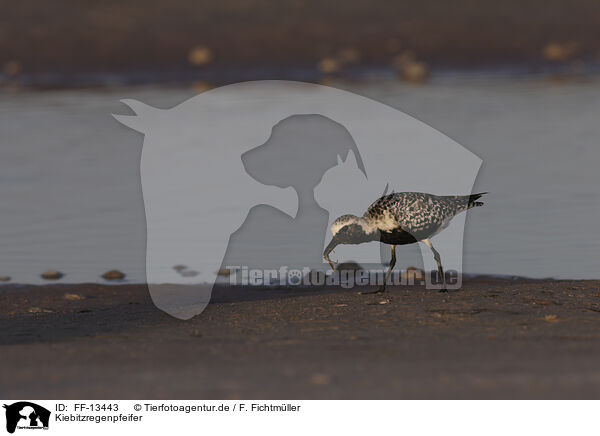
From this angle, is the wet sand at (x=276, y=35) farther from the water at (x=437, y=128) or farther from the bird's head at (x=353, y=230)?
the bird's head at (x=353, y=230)

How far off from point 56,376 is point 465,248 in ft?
19.6

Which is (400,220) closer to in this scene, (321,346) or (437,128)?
(321,346)

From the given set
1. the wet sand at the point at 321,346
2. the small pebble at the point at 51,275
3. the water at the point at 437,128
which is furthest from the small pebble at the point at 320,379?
the small pebble at the point at 51,275

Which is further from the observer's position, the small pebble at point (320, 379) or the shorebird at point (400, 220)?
the shorebird at point (400, 220)

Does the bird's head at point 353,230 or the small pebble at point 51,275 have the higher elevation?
the bird's head at point 353,230

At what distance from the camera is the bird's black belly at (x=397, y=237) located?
8.94 m

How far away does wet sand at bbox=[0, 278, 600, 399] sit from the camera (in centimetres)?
588

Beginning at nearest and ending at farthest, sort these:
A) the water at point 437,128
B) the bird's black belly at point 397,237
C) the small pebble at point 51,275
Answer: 1. the bird's black belly at point 397,237
2. the small pebble at point 51,275
3. the water at point 437,128

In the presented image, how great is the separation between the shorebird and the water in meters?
1.62

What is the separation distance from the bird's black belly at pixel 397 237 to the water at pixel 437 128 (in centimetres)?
167

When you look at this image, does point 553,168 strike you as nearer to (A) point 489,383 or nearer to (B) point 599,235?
(B) point 599,235

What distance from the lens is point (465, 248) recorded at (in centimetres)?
1127

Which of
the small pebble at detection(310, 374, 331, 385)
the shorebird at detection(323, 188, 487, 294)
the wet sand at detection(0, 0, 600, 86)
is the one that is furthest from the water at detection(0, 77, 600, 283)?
the small pebble at detection(310, 374, 331, 385)

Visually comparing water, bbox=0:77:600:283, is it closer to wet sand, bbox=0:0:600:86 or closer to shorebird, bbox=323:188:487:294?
shorebird, bbox=323:188:487:294
